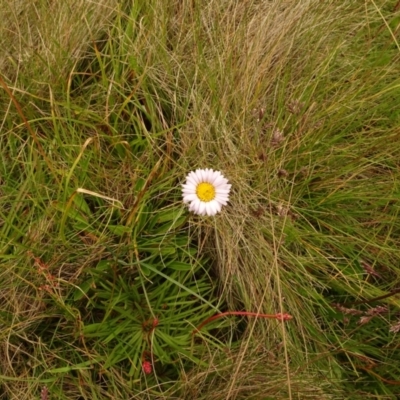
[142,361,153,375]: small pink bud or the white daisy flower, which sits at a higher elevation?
the white daisy flower

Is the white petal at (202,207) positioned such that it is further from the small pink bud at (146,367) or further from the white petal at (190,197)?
the small pink bud at (146,367)

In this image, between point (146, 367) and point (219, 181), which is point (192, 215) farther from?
point (146, 367)

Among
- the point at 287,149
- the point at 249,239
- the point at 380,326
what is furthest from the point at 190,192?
the point at 380,326

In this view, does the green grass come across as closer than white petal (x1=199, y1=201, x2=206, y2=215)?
No

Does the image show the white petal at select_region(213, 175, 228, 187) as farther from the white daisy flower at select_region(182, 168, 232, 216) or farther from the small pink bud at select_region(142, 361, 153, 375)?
the small pink bud at select_region(142, 361, 153, 375)

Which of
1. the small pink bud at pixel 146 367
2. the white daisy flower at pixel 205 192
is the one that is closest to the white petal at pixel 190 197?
the white daisy flower at pixel 205 192

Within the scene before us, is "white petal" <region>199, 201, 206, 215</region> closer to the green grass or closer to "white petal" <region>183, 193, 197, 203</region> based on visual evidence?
"white petal" <region>183, 193, 197, 203</region>

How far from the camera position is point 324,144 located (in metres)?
1.35

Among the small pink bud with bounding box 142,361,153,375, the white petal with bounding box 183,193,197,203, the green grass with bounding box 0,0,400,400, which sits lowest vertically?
the small pink bud with bounding box 142,361,153,375

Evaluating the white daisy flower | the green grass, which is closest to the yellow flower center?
→ the white daisy flower

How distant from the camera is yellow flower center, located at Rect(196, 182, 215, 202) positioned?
1.09 metres

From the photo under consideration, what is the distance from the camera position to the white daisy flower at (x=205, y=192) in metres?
1.06

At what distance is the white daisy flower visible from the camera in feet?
3.49

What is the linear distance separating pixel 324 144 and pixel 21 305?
2.47ft
